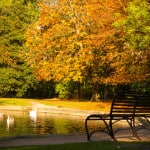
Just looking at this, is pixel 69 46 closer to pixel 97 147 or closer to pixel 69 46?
pixel 69 46

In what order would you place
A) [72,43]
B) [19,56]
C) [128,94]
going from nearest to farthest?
1. [128,94]
2. [72,43]
3. [19,56]

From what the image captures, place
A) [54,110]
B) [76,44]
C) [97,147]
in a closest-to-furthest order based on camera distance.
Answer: [97,147] < [54,110] < [76,44]

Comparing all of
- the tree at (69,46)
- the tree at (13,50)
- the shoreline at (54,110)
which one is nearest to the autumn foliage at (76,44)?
the tree at (69,46)

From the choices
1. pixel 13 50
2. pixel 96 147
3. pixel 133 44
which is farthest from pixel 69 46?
pixel 96 147

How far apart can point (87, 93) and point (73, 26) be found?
57.0ft

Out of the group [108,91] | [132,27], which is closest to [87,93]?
[108,91]

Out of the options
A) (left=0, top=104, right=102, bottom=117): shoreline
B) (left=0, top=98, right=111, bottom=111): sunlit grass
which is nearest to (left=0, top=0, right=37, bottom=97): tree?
(left=0, top=98, right=111, bottom=111): sunlit grass

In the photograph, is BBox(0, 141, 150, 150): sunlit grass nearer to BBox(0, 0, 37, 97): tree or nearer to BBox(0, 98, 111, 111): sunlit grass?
BBox(0, 98, 111, 111): sunlit grass

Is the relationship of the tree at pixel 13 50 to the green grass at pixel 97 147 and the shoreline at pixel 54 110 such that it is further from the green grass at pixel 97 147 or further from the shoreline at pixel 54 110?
the green grass at pixel 97 147

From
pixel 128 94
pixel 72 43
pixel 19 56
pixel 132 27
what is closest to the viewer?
pixel 128 94

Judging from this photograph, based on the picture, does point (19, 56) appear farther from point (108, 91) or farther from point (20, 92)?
point (108, 91)

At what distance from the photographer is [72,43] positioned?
41656mm

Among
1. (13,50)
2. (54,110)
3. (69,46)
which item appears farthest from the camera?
(13,50)

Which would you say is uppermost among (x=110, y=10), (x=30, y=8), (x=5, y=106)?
(x=30, y=8)
